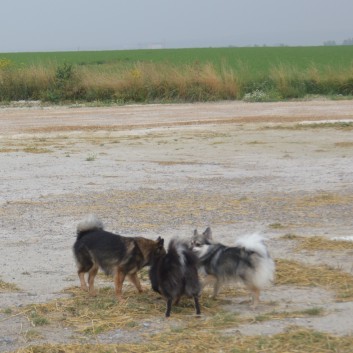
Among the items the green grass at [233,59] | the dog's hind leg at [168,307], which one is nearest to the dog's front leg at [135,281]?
the dog's hind leg at [168,307]

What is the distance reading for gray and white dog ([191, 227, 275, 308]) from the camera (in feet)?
24.8

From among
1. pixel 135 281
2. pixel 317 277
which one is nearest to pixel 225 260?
pixel 135 281

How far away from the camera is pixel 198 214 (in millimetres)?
11883

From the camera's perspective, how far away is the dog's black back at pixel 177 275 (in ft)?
24.6

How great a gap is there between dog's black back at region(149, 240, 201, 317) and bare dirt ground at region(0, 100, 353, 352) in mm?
566

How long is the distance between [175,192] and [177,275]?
6250 mm

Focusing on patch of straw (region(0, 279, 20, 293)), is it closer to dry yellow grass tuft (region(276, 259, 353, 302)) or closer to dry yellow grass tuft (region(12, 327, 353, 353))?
dry yellow grass tuft (region(12, 327, 353, 353))

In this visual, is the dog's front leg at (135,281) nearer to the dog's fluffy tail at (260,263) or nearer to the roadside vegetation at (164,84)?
the dog's fluffy tail at (260,263)

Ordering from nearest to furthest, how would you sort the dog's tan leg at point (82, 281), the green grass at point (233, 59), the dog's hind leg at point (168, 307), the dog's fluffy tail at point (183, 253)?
the dog's hind leg at point (168, 307), the dog's fluffy tail at point (183, 253), the dog's tan leg at point (82, 281), the green grass at point (233, 59)

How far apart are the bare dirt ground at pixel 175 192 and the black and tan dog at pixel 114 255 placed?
0.43m

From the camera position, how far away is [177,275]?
7516 millimetres

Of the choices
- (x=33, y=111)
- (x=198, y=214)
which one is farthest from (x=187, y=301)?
(x=33, y=111)

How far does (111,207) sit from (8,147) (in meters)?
8.71

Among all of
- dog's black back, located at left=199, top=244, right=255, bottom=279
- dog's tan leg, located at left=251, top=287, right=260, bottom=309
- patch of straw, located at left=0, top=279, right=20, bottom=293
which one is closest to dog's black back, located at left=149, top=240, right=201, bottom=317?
dog's black back, located at left=199, top=244, right=255, bottom=279
